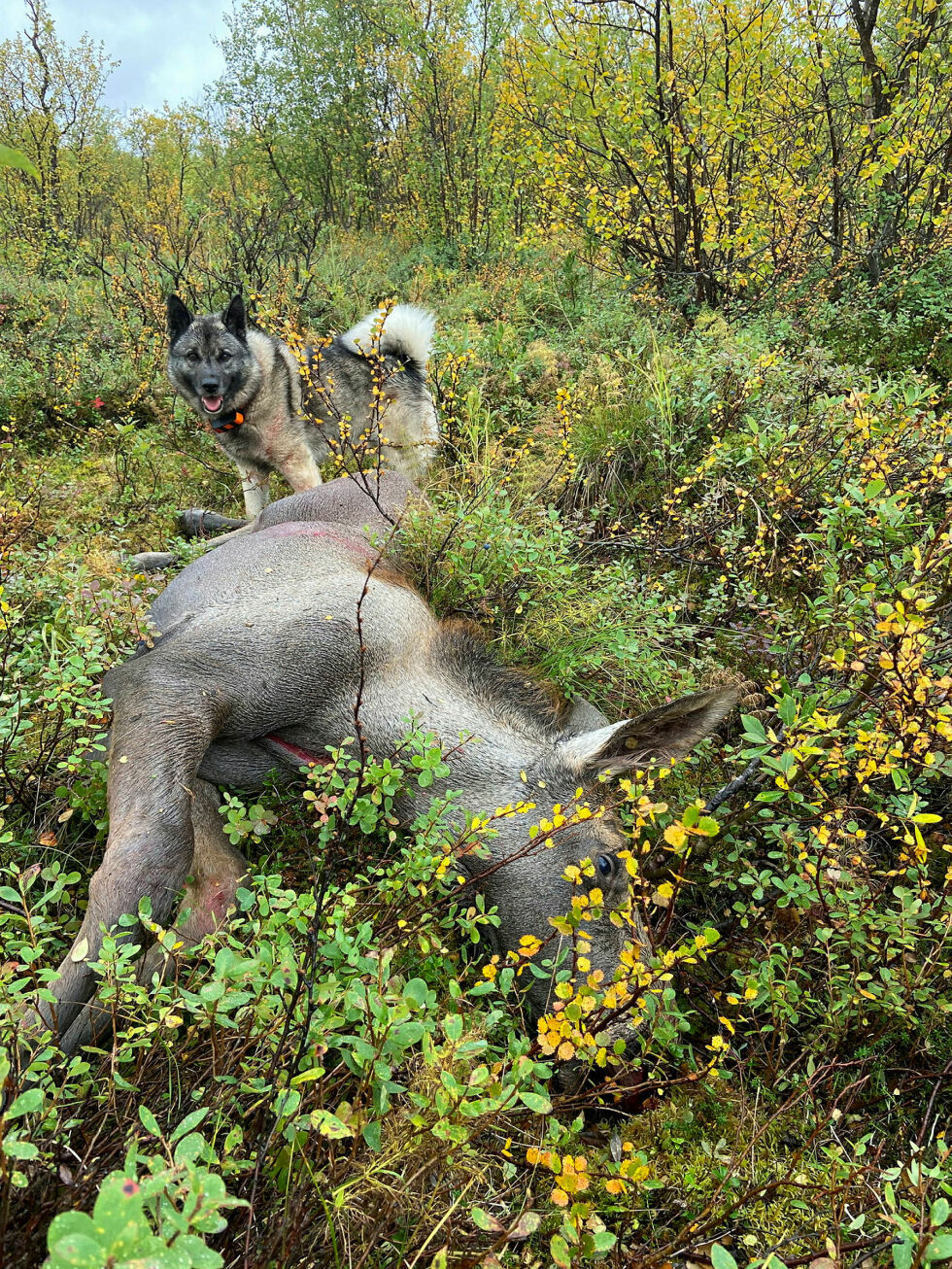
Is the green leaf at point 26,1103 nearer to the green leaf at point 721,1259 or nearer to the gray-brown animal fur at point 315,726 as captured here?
the gray-brown animal fur at point 315,726

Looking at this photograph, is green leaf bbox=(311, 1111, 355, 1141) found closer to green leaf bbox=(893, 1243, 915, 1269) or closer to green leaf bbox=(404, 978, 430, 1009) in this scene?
green leaf bbox=(404, 978, 430, 1009)

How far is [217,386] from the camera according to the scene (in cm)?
608

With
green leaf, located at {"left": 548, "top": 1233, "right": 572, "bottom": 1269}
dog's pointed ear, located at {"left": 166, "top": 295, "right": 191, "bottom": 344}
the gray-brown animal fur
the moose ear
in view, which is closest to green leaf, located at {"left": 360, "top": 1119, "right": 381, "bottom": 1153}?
green leaf, located at {"left": 548, "top": 1233, "right": 572, "bottom": 1269}

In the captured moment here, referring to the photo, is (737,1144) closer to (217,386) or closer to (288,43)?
(217,386)

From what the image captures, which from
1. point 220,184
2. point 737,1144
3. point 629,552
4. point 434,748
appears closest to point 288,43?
point 220,184

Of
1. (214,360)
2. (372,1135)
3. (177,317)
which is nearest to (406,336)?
(214,360)

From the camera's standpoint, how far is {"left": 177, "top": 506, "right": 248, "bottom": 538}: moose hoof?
5648 mm

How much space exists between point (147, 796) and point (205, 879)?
45cm

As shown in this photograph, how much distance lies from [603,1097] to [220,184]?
66.8ft

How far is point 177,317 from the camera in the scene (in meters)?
6.30

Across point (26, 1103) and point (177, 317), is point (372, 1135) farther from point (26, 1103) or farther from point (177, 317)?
point (177, 317)

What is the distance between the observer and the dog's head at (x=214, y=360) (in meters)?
6.14

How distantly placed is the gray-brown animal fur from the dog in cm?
261

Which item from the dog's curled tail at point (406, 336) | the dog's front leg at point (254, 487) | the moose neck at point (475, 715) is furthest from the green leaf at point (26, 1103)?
the dog's curled tail at point (406, 336)
